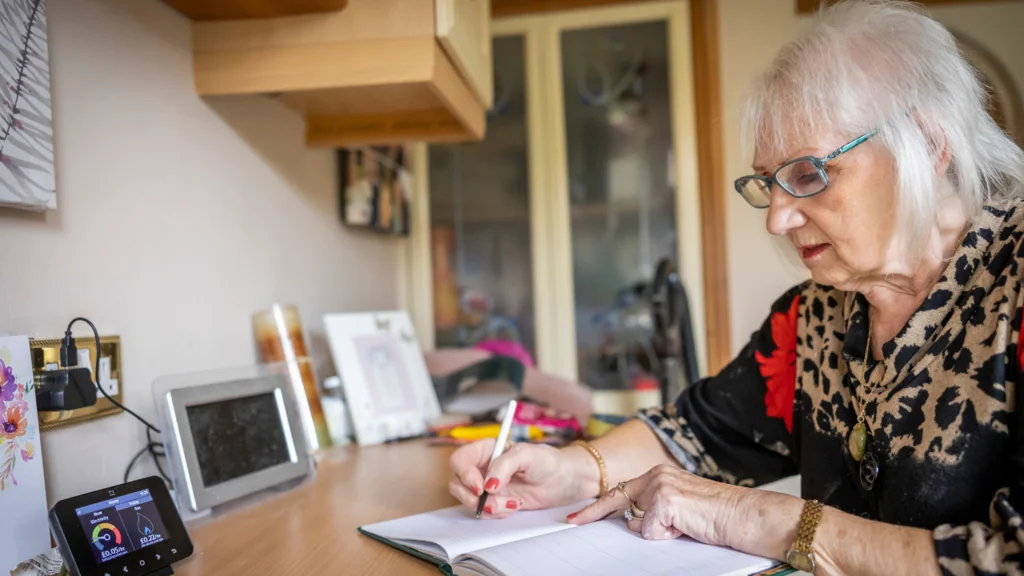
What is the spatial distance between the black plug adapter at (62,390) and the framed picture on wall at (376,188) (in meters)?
0.99

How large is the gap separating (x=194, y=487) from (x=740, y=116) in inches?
34.9

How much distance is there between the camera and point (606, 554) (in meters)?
0.77

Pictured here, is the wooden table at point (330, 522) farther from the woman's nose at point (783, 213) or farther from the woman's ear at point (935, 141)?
the woman's ear at point (935, 141)

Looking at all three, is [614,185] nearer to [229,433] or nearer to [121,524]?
[229,433]

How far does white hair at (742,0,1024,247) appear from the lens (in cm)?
83

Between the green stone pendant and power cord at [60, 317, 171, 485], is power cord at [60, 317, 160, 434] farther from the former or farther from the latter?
the green stone pendant

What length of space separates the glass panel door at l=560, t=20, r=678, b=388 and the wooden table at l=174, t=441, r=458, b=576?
151 cm

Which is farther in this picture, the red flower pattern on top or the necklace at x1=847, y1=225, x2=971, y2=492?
the red flower pattern on top

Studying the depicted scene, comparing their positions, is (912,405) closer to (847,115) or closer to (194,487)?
(847,115)

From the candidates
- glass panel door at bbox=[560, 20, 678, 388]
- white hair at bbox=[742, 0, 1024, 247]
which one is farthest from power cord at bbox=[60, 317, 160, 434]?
glass panel door at bbox=[560, 20, 678, 388]

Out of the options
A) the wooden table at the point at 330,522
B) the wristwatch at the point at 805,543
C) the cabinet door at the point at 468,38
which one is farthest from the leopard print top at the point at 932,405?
the cabinet door at the point at 468,38

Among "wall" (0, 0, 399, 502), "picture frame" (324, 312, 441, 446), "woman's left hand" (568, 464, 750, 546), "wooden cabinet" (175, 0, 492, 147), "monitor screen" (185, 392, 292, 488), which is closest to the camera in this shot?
"woman's left hand" (568, 464, 750, 546)

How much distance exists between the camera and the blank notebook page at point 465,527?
83 centimetres

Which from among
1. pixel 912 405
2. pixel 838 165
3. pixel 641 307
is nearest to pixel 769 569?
pixel 912 405
